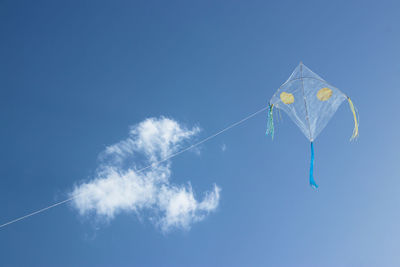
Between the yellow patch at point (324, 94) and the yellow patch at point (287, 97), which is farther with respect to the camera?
the yellow patch at point (287, 97)

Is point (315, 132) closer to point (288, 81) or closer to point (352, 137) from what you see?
point (352, 137)

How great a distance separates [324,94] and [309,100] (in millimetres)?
700

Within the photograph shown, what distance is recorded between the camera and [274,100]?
46.5 ft

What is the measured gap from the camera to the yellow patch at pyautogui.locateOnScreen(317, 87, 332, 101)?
43.4 feet

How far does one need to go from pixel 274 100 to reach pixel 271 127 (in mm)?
1378

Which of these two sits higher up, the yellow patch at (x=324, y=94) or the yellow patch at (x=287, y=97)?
the yellow patch at (x=287, y=97)

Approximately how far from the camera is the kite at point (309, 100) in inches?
512

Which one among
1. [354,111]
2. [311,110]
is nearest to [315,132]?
[311,110]

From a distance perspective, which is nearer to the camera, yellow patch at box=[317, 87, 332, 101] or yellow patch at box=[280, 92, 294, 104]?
yellow patch at box=[317, 87, 332, 101]

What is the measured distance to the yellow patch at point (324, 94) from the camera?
521 inches

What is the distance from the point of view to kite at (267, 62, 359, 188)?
12992 millimetres

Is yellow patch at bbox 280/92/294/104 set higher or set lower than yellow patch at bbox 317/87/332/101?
higher

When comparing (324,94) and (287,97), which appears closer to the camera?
(324,94)

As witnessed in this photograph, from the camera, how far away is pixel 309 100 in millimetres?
13523
